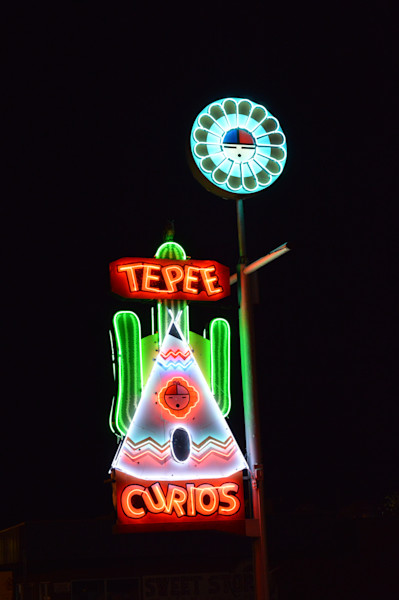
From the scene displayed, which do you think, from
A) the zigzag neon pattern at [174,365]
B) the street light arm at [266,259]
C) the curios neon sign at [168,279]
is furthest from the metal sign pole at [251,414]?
the zigzag neon pattern at [174,365]

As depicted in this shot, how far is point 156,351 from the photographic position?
45.9 feet

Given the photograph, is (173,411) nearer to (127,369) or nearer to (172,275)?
(127,369)

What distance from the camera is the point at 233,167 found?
48.3ft

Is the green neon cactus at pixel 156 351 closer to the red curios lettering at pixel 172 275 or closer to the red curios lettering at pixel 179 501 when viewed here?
the red curios lettering at pixel 172 275

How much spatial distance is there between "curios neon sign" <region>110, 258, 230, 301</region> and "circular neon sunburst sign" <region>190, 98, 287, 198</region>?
5.09 ft

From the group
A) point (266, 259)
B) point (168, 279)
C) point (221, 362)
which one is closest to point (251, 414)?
point (221, 362)

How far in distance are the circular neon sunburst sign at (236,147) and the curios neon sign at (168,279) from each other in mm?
1550

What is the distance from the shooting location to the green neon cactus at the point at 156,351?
13.5m

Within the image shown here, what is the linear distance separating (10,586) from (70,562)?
17.2ft

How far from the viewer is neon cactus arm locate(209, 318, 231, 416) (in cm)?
1416

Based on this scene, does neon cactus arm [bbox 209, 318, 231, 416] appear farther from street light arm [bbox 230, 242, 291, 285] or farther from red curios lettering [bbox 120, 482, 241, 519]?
red curios lettering [bbox 120, 482, 241, 519]

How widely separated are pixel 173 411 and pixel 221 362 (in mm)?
1428

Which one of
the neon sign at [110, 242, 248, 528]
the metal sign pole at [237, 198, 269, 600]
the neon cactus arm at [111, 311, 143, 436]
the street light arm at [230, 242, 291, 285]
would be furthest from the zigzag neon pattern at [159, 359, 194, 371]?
the street light arm at [230, 242, 291, 285]

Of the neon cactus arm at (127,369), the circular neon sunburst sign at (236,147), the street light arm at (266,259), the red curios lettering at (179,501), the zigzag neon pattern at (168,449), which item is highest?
the circular neon sunburst sign at (236,147)
